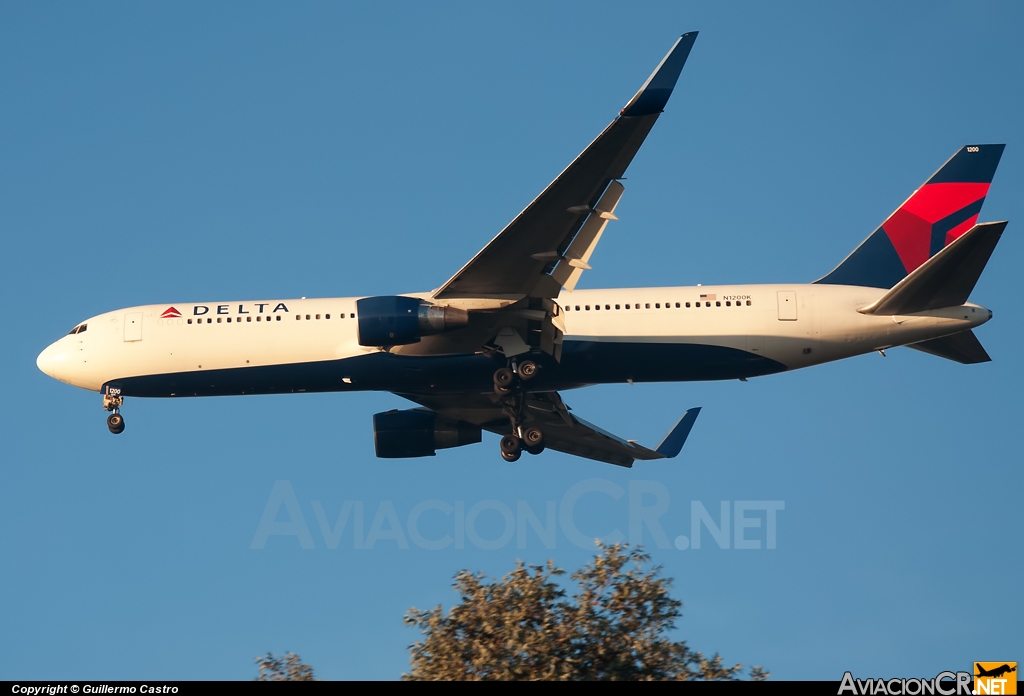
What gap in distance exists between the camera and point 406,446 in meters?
33.1

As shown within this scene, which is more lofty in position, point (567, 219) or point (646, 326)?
point (567, 219)

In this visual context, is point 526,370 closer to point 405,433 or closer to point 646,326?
point 646,326

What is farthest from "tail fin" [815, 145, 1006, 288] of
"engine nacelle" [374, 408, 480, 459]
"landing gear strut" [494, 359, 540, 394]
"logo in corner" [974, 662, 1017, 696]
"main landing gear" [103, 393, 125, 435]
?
"main landing gear" [103, 393, 125, 435]

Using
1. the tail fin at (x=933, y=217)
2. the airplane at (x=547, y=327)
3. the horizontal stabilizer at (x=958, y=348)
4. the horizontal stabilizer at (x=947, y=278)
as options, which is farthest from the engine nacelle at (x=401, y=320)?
the horizontal stabilizer at (x=958, y=348)

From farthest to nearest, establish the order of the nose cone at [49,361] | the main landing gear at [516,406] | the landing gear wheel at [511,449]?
the nose cone at [49,361] < the landing gear wheel at [511,449] < the main landing gear at [516,406]

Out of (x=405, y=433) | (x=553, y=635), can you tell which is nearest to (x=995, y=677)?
(x=553, y=635)

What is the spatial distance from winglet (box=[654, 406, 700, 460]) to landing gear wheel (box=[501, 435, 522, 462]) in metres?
6.47

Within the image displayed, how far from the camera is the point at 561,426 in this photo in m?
34.9

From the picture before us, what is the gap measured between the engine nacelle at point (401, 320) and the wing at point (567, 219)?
0.50 m

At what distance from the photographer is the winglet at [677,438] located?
3528 cm

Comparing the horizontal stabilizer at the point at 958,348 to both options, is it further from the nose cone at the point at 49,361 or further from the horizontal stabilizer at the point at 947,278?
the nose cone at the point at 49,361

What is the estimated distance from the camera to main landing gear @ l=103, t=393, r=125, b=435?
31375mm

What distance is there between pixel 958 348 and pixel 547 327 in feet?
34.6

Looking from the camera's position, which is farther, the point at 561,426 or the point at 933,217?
the point at 561,426
